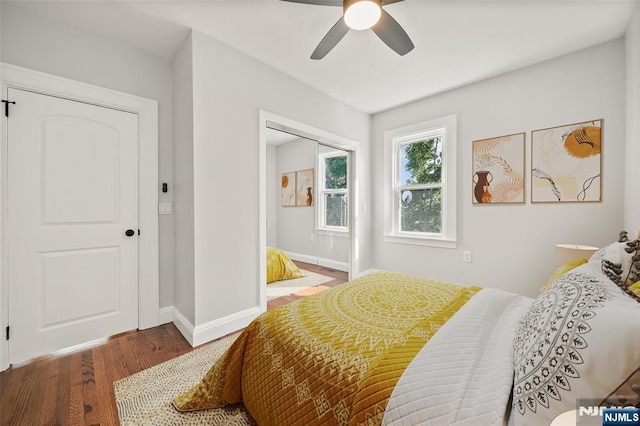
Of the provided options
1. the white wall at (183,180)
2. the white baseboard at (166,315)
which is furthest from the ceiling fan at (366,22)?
the white baseboard at (166,315)

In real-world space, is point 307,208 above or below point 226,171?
below

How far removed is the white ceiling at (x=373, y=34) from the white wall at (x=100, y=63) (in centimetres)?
9

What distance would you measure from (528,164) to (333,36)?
2.36 m

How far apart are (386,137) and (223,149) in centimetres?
247

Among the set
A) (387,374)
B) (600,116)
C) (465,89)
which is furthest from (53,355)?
(600,116)

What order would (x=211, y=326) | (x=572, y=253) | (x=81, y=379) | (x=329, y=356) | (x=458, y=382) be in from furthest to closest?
(x=211, y=326) < (x=572, y=253) < (x=81, y=379) < (x=329, y=356) < (x=458, y=382)

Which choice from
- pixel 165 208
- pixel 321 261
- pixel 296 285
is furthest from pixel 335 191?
pixel 165 208

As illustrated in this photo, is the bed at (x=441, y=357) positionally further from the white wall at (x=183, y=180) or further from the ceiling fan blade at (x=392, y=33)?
the ceiling fan blade at (x=392, y=33)

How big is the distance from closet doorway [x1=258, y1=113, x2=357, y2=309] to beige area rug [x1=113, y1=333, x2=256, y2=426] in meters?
1.20

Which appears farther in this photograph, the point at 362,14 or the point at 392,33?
the point at 392,33

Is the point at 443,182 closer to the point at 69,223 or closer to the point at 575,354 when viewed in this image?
the point at 575,354

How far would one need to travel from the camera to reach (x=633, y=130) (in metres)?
1.98

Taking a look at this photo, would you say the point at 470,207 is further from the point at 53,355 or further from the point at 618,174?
the point at 53,355
